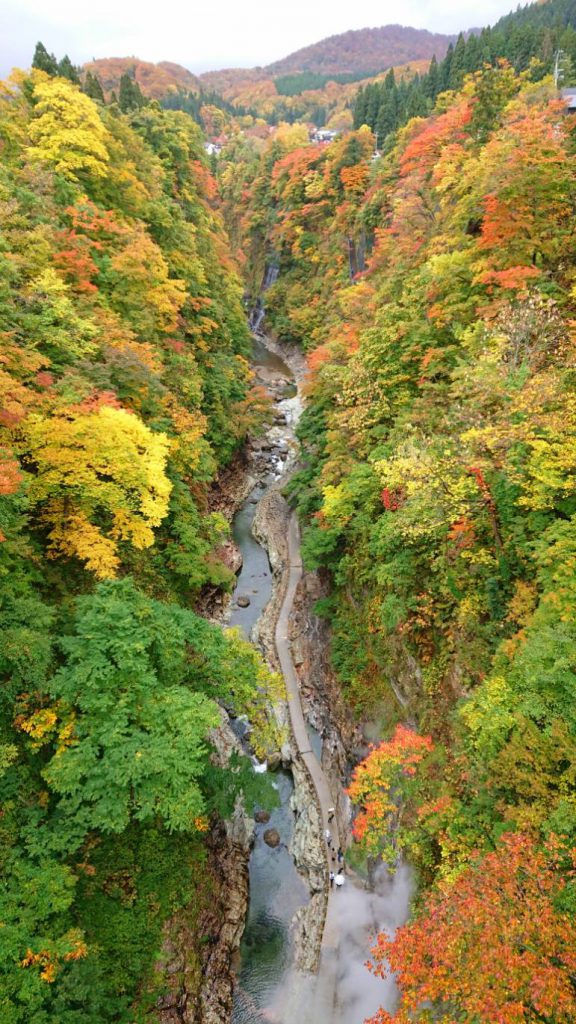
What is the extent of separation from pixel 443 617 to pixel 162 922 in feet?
36.5

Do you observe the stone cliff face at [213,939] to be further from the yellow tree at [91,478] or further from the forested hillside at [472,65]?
the forested hillside at [472,65]

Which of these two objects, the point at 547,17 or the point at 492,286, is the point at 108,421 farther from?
the point at 547,17

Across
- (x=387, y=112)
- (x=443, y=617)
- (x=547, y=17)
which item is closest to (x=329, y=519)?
(x=443, y=617)

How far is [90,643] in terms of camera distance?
1173 centimetres

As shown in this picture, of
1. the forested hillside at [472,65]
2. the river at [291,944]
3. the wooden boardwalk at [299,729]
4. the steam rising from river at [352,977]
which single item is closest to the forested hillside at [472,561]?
the steam rising from river at [352,977]

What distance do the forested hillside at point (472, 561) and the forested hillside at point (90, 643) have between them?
5245 millimetres

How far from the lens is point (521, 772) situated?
9.50 meters

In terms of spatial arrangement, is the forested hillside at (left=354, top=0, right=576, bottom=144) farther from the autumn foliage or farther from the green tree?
the autumn foliage

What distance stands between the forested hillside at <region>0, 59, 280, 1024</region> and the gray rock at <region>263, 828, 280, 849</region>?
3386 mm

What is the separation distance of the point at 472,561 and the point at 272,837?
13.0m

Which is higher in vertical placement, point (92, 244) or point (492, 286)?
point (92, 244)

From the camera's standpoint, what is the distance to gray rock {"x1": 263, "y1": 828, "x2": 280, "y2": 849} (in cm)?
1806

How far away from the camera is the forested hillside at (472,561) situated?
8.38m

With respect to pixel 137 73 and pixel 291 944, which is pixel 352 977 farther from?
pixel 137 73
